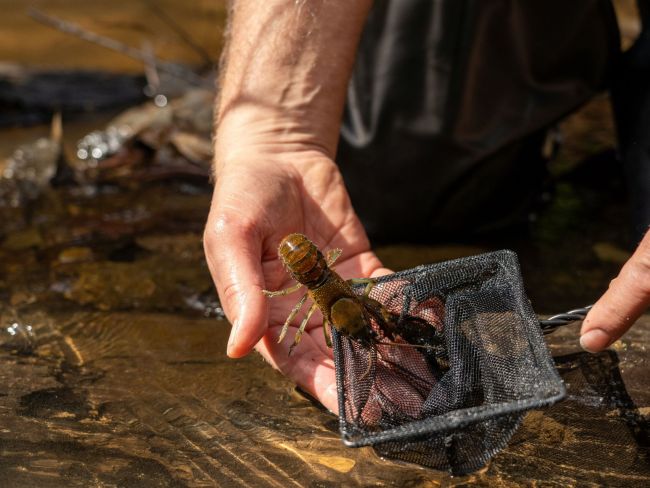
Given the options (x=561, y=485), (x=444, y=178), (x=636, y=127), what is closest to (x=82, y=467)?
(x=561, y=485)

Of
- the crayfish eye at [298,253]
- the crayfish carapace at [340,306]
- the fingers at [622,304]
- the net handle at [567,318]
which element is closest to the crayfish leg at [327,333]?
the crayfish carapace at [340,306]

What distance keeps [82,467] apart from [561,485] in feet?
5.23

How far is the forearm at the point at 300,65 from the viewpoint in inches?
142

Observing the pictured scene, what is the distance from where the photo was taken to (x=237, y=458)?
2646 mm

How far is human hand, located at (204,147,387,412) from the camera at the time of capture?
2.66 m

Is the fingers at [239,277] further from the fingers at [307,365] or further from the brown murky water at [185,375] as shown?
the brown murky water at [185,375]

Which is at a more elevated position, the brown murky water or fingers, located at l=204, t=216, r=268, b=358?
fingers, located at l=204, t=216, r=268, b=358

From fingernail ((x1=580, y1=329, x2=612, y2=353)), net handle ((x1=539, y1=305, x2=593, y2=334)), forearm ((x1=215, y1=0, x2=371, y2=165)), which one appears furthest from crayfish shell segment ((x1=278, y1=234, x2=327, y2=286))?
fingernail ((x1=580, y1=329, x2=612, y2=353))

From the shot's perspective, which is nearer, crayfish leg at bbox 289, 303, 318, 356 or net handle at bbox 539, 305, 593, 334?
net handle at bbox 539, 305, 593, 334

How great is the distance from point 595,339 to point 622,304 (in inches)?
6.4

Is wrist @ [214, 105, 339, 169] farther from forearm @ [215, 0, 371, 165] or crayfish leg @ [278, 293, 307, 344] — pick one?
crayfish leg @ [278, 293, 307, 344]

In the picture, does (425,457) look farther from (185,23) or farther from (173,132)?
(185,23)

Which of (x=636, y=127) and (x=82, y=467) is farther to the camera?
(x=636, y=127)

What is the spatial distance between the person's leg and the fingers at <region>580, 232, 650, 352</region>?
49.2 inches
